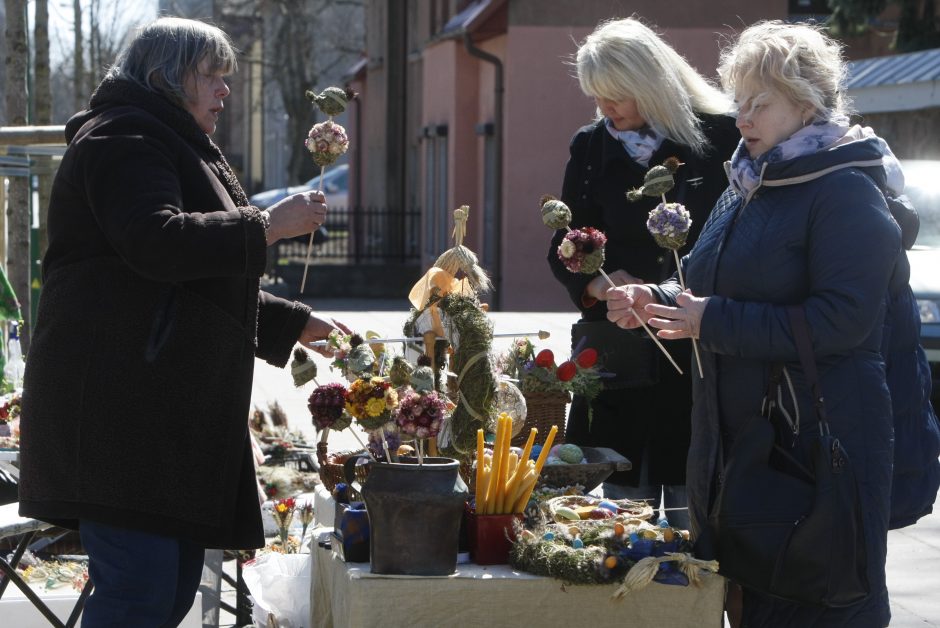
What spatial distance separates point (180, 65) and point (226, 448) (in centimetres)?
86

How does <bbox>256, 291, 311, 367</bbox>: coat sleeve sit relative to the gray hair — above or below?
below

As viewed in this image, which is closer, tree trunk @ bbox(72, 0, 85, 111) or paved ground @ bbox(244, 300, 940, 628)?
paved ground @ bbox(244, 300, 940, 628)

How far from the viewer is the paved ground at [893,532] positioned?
498cm

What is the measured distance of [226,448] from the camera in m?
3.06

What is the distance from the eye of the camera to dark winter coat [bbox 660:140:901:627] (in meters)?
2.89

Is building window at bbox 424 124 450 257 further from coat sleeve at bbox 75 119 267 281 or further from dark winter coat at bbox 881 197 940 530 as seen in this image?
coat sleeve at bbox 75 119 267 281

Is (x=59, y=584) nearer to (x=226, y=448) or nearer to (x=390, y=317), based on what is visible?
(x=226, y=448)

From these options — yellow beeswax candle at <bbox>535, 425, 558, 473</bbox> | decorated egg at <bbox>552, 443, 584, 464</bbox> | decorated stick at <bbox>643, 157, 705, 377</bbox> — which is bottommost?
decorated egg at <bbox>552, 443, 584, 464</bbox>

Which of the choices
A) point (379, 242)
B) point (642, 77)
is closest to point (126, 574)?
point (642, 77)

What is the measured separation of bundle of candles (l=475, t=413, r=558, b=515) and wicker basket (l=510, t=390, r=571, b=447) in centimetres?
61

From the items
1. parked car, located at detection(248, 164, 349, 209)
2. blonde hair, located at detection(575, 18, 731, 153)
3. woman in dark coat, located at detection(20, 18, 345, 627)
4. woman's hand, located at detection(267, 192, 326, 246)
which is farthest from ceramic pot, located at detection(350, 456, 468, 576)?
parked car, located at detection(248, 164, 349, 209)

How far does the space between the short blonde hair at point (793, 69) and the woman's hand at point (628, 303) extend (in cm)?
51

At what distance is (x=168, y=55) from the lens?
3.04 meters

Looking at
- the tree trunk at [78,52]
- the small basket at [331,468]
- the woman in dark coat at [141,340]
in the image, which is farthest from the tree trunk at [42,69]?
the woman in dark coat at [141,340]
